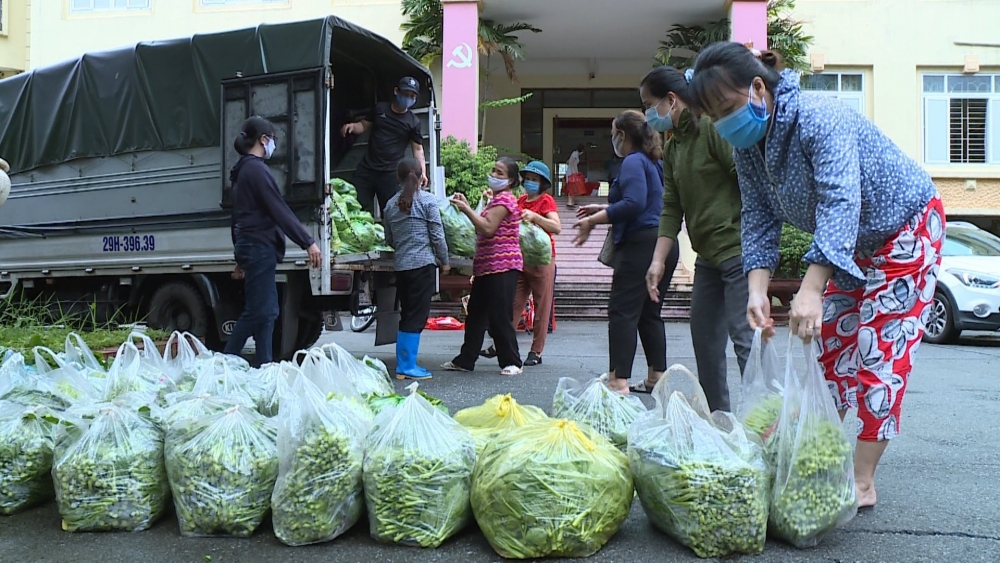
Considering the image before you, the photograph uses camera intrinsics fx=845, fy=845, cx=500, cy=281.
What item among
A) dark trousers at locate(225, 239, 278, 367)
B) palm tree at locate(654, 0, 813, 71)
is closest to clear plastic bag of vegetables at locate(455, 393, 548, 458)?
dark trousers at locate(225, 239, 278, 367)

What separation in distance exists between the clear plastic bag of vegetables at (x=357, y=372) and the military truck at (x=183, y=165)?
2.70 meters

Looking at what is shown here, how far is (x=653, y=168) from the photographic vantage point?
5.30 metres

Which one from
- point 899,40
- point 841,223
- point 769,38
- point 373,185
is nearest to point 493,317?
point 373,185

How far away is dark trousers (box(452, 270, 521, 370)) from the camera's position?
6906 mm

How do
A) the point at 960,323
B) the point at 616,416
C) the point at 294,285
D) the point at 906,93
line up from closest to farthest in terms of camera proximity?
the point at 616,416
the point at 294,285
the point at 960,323
the point at 906,93

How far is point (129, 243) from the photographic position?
7770mm

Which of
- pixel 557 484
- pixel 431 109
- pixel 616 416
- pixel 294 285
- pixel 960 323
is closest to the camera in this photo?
pixel 557 484

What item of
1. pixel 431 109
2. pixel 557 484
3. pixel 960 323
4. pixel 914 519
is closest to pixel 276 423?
pixel 557 484

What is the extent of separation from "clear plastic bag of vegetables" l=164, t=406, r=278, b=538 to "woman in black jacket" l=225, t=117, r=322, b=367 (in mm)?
2717

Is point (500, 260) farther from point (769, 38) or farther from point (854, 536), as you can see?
point (769, 38)

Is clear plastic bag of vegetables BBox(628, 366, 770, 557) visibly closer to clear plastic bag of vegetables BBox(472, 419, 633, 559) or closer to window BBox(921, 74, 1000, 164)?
clear plastic bag of vegetables BBox(472, 419, 633, 559)

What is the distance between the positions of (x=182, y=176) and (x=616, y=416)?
5.60 meters

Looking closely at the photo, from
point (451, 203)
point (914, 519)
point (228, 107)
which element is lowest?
point (914, 519)

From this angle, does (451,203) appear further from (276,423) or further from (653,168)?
(276,423)
